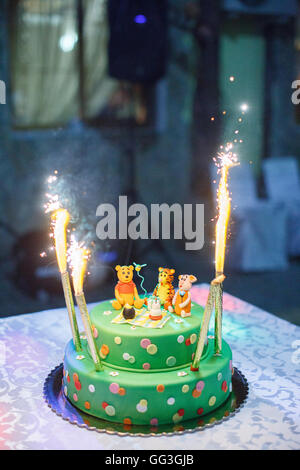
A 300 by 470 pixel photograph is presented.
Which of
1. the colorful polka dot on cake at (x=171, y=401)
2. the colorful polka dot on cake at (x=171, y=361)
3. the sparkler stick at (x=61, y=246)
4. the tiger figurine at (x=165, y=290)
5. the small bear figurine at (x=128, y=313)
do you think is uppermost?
the sparkler stick at (x=61, y=246)

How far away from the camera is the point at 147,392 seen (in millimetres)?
1903

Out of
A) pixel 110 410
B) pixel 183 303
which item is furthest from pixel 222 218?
pixel 110 410

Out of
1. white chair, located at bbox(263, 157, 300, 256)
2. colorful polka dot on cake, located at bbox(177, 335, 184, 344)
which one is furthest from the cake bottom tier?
white chair, located at bbox(263, 157, 300, 256)

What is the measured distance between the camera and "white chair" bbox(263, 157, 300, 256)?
20.2 ft

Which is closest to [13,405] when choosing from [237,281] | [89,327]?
[89,327]

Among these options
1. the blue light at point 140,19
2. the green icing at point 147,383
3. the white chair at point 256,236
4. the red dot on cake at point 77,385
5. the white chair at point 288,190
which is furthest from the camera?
the white chair at point 288,190

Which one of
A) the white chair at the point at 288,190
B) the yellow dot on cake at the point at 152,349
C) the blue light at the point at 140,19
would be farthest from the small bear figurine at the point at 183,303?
the white chair at the point at 288,190

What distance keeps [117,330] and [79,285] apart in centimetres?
22

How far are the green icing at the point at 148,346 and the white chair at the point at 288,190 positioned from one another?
4.32m

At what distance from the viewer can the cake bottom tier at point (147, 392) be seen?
191cm

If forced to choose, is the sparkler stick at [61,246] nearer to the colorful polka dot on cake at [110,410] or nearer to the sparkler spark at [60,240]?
the sparkler spark at [60,240]

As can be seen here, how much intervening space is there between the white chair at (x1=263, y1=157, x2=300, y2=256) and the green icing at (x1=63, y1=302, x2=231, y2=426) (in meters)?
4.28

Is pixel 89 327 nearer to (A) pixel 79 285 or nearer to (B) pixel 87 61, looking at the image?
(A) pixel 79 285

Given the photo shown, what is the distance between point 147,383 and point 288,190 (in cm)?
488
